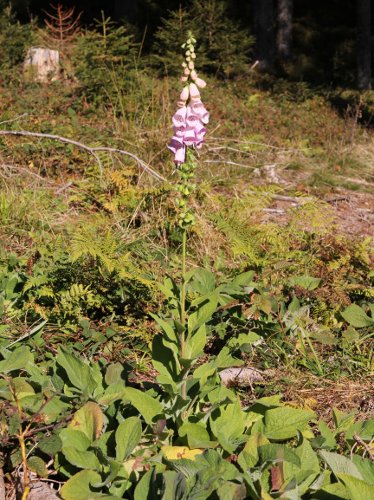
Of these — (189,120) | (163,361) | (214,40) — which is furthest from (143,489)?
(214,40)

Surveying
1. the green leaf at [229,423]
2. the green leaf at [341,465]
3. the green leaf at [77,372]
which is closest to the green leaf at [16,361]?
the green leaf at [77,372]

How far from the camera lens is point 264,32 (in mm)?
14852

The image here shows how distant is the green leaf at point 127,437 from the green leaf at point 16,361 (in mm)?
579

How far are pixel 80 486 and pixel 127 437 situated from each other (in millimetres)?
222

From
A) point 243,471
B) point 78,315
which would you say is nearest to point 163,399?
point 243,471

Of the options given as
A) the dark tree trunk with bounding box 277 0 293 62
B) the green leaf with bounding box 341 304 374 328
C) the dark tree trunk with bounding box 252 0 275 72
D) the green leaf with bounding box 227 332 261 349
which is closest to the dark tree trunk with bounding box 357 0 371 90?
the dark tree trunk with bounding box 252 0 275 72

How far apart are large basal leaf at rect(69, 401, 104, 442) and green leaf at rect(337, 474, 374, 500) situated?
89cm

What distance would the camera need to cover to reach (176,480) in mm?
2098

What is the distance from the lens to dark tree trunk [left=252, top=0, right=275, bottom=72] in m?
14.9

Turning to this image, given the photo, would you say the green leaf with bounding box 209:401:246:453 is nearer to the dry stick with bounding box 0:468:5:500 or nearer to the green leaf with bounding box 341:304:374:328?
the dry stick with bounding box 0:468:5:500

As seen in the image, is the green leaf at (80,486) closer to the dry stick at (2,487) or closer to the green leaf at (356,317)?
the dry stick at (2,487)

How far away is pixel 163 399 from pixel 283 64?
1397cm

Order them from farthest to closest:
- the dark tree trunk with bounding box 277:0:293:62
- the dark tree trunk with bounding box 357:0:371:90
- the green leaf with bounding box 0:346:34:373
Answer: the dark tree trunk with bounding box 277:0:293:62 < the dark tree trunk with bounding box 357:0:371:90 < the green leaf with bounding box 0:346:34:373

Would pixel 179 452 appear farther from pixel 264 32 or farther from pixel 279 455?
pixel 264 32
